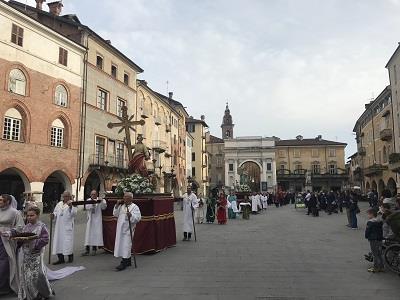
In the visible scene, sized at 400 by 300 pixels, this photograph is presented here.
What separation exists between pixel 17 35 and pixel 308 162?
253ft

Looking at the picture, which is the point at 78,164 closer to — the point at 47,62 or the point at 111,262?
the point at 47,62

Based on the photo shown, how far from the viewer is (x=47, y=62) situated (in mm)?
28531

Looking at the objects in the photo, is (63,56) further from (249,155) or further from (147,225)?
(249,155)

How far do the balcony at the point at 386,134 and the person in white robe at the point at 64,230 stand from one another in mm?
41107

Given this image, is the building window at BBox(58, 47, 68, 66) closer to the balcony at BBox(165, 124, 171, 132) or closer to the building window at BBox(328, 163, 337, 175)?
the balcony at BBox(165, 124, 171, 132)

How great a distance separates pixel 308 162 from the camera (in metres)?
91.8

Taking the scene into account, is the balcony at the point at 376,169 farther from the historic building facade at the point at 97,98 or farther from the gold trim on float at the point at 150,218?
the gold trim on float at the point at 150,218

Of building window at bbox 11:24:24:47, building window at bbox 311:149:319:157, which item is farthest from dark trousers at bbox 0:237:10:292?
building window at bbox 311:149:319:157

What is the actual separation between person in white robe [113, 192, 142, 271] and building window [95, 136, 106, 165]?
82.0 ft

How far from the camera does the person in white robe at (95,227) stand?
1108cm

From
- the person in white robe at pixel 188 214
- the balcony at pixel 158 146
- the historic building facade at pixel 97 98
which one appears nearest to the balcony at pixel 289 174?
the balcony at pixel 158 146

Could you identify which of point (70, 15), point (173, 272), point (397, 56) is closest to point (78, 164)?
point (70, 15)

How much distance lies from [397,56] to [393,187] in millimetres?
14818

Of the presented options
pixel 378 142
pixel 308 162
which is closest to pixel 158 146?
pixel 378 142
